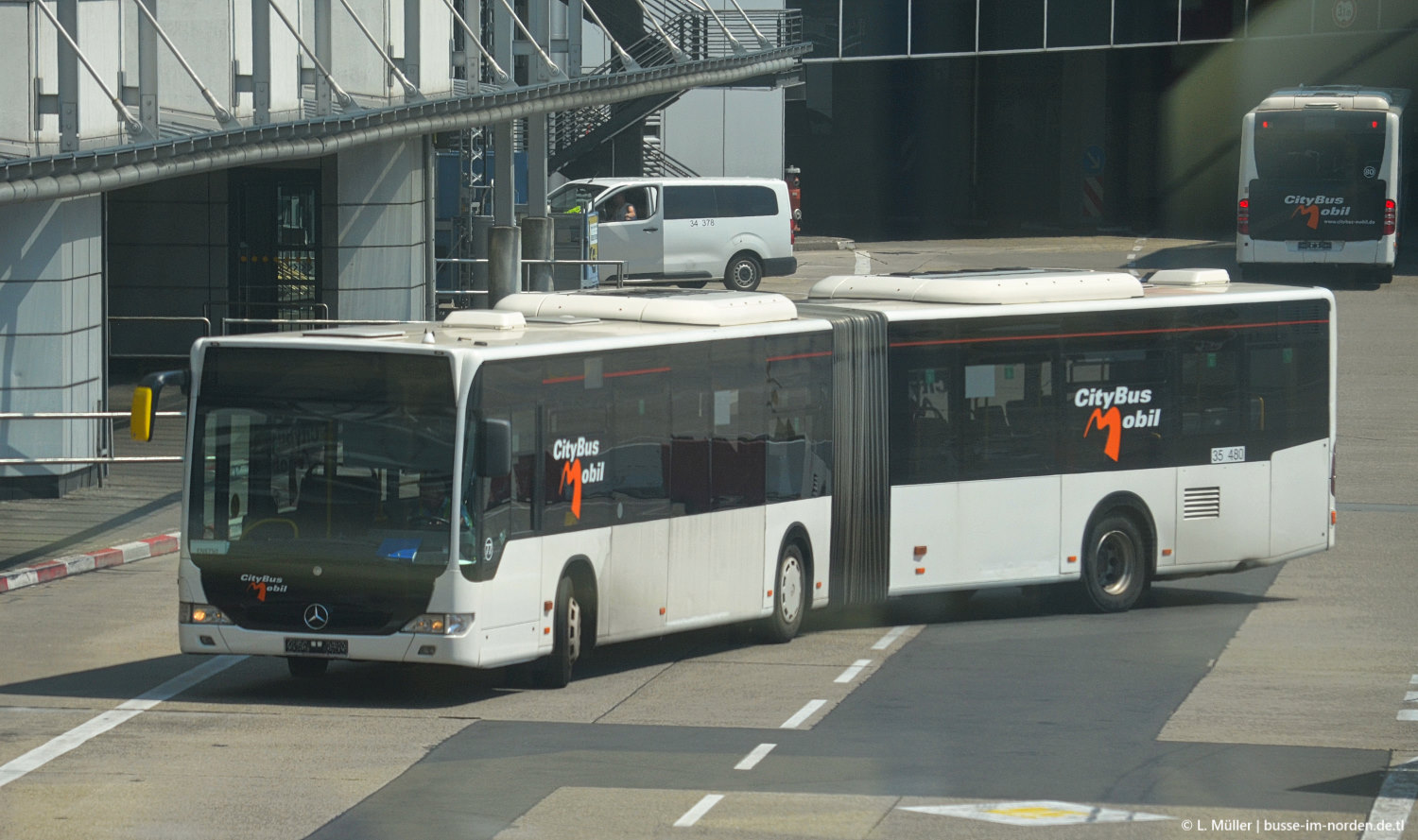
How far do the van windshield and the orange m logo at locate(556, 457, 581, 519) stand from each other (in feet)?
89.3

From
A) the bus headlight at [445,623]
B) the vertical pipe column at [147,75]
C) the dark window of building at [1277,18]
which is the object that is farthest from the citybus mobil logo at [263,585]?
the dark window of building at [1277,18]

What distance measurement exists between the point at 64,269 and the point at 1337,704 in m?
14.2

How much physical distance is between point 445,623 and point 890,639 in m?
4.69

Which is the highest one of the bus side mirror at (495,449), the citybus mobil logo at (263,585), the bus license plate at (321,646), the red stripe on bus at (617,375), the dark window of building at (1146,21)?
the dark window of building at (1146,21)

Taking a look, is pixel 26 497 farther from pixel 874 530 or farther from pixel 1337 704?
pixel 1337 704

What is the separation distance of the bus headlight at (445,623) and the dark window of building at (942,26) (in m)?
43.7

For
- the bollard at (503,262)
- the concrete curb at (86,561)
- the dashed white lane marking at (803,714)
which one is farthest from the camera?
the bollard at (503,262)

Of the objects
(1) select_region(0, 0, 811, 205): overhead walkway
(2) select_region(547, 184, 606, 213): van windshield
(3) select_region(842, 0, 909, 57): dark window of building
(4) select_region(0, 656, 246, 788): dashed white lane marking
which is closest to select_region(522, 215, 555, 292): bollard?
(1) select_region(0, 0, 811, 205): overhead walkway

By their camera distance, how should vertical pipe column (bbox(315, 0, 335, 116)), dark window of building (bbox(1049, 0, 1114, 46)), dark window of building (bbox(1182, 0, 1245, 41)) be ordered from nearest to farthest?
vertical pipe column (bbox(315, 0, 335, 116))
dark window of building (bbox(1182, 0, 1245, 41))
dark window of building (bbox(1049, 0, 1114, 46))

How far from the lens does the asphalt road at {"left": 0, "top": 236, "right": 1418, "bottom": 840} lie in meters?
10.4

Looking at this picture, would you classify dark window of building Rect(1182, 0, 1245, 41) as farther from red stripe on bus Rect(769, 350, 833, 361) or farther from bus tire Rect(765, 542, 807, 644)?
bus tire Rect(765, 542, 807, 644)

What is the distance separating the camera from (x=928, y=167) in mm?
55750

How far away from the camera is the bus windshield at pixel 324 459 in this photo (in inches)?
519

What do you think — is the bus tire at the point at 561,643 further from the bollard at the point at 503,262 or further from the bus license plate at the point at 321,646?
the bollard at the point at 503,262
